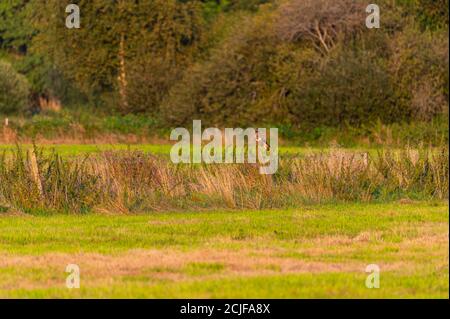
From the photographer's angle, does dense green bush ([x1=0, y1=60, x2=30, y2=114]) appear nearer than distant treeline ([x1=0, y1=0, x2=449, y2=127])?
No

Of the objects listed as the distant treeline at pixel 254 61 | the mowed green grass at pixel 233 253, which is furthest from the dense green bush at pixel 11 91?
the mowed green grass at pixel 233 253

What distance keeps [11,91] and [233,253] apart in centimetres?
4509

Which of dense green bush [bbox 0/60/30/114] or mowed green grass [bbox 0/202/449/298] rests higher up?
dense green bush [bbox 0/60/30/114]

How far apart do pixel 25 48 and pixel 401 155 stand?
188 ft

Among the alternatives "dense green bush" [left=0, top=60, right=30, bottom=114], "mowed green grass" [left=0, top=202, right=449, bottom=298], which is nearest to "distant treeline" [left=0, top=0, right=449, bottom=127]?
"dense green bush" [left=0, top=60, right=30, bottom=114]

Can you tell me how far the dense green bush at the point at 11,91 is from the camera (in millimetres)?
58219

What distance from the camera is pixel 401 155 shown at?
23.5 m

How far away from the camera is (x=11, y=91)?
58531mm

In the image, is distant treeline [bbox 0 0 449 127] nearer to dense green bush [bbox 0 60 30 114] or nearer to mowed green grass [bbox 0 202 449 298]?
dense green bush [bbox 0 60 30 114]

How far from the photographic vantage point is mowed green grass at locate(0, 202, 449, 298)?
40.9ft

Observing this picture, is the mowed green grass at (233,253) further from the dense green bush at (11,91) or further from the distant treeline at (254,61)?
the dense green bush at (11,91)

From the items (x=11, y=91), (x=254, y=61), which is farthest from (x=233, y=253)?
(x=11, y=91)

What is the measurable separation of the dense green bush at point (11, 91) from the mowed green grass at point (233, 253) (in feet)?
128

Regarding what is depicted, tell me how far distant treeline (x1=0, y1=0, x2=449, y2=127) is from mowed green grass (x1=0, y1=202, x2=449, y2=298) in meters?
27.3
